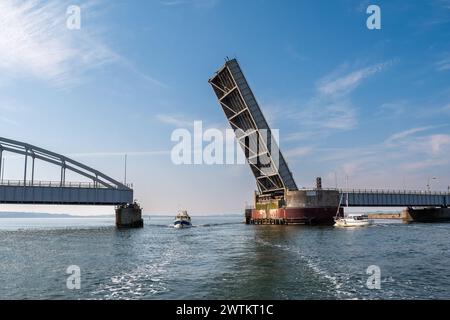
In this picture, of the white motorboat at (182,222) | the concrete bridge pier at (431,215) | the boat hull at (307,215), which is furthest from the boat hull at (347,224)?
the concrete bridge pier at (431,215)

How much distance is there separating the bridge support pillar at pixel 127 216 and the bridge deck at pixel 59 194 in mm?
3190

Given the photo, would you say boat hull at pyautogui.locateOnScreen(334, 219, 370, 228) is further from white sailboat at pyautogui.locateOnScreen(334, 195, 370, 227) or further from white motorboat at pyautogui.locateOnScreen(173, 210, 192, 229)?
white motorboat at pyautogui.locateOnScreen(173, 210, 192, 229)

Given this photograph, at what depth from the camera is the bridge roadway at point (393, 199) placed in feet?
336

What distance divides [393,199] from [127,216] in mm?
73222

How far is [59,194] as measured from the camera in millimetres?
78125

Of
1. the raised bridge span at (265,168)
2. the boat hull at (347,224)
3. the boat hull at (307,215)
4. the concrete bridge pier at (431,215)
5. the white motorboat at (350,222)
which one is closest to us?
the raised bridge span at (265,168)

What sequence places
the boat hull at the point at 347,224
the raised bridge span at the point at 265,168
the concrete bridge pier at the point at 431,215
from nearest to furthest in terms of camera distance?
the raised bridge span at the point at 265,168 → the boat hull at the point at 347,224 → the concrete bridge pier at the point at 431,215

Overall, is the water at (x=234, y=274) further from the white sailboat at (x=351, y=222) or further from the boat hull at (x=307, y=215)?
the boat hull at (x=307, y=215)

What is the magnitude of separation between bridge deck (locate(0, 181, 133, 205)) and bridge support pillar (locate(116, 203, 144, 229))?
10.5ft

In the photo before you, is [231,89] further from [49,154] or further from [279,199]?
[49,154]

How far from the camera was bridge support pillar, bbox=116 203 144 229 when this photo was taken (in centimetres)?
8825

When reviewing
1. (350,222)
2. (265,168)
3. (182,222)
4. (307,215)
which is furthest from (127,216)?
(350,222)

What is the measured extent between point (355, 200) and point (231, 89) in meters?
53.5
